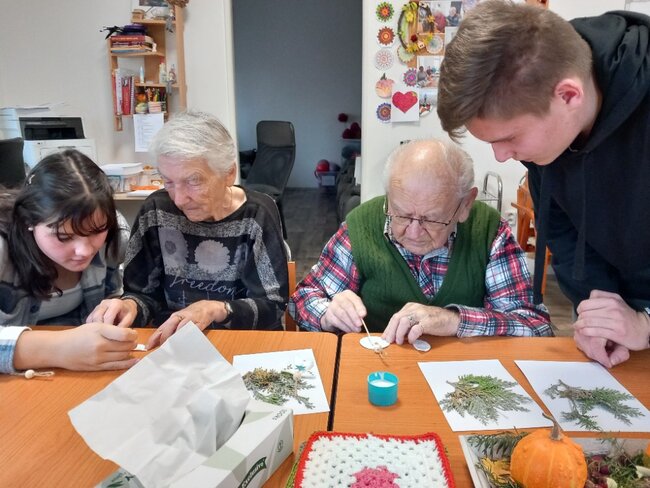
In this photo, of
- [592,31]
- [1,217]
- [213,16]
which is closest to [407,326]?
[592,31]

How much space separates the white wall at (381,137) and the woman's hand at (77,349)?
2.85 meters

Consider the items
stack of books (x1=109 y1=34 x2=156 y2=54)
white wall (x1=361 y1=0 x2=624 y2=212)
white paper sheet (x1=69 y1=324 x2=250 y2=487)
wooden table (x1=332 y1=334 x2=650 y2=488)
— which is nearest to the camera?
white paper sheet (x1=69 y1=324 x2=250 y2=487)

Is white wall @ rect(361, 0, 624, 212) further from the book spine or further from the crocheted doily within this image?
the crocheted doily

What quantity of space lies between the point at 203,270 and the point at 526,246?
2.76 m

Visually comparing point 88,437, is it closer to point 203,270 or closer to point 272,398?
point 272,398

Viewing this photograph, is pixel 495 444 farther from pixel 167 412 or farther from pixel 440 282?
pixel 440 282

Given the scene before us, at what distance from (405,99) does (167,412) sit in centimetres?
331

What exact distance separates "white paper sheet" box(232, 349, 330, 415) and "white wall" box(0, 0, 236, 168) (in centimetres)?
305

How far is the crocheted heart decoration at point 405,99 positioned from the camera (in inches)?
143

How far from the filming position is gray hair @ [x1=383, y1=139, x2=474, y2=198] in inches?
52.7

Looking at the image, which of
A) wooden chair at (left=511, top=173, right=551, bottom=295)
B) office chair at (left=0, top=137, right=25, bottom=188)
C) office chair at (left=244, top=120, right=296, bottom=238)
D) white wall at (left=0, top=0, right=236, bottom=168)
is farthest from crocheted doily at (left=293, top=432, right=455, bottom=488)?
office chair at (left=244, top=120, right=296, bottom=238)

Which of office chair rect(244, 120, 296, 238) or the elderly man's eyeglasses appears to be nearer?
the elderly man's eyeglasses

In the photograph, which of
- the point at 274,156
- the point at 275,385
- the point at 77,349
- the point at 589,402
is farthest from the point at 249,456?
the point at 274,156

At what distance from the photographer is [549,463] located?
66 centimetres
